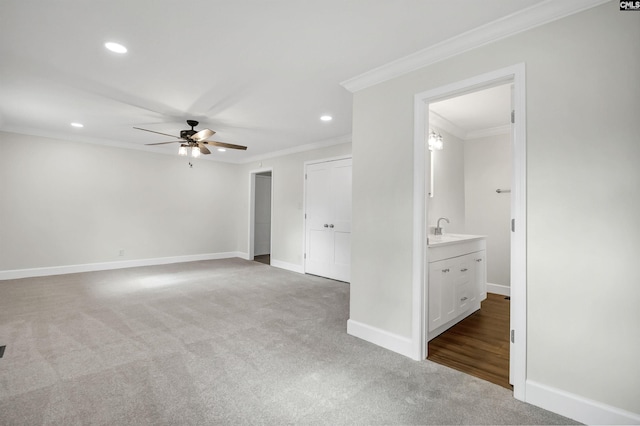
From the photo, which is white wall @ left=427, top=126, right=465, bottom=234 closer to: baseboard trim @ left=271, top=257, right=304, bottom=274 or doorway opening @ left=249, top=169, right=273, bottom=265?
baseboard trim @ left=271, top=257, right=304, bottom=274

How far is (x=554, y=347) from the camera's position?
71.2 inches

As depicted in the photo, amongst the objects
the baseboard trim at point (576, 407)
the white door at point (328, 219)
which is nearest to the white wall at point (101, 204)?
the white door at point (328, 219)

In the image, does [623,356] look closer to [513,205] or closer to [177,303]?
[513,205]

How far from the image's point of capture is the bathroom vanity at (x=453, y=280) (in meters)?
2.77

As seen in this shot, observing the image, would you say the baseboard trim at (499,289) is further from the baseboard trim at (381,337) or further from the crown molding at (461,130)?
the baseboard trim at (381,337)

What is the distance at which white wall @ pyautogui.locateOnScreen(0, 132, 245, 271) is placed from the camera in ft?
16.3

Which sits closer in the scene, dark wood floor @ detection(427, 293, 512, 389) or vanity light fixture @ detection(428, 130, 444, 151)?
dark wood floor @ detection(427, 293, 512, 389)

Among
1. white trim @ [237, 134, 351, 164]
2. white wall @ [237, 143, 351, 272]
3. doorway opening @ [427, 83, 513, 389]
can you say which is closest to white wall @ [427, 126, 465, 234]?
doorway opening @ [427, 83, 513, 389]

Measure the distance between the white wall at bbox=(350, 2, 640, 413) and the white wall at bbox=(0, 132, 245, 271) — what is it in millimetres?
6340

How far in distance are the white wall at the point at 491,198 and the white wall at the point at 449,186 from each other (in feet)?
0.40

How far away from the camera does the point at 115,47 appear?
2402mm

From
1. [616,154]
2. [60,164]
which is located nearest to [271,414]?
[616,154]

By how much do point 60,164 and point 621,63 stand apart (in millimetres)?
7321

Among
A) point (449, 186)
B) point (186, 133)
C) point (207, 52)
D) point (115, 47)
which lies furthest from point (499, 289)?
point (115, 47)
